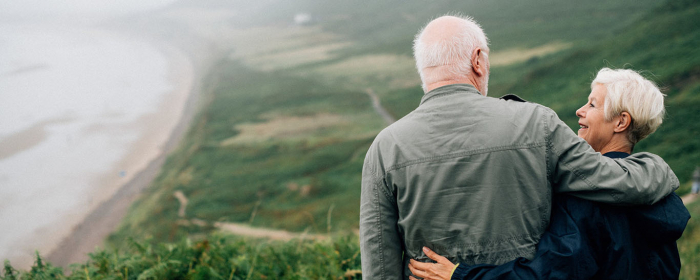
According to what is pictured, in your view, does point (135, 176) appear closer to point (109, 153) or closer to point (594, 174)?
point (109, 153)

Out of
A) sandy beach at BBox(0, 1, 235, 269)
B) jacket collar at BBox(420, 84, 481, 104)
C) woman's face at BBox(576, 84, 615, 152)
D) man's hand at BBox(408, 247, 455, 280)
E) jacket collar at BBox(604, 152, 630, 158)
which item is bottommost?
sandy beach at BBox(0, 1, 235, 269)

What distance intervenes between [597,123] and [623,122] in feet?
0.35

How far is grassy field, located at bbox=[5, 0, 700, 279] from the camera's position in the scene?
15.3 feet

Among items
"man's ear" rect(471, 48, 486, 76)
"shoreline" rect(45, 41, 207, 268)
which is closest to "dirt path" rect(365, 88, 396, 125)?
"shoreline" rect(45, 41, 207, 268)

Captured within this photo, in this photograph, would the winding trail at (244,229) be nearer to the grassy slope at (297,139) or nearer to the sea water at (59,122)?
the grassy slope at (297,139)

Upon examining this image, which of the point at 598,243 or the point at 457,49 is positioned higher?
the point at 457,49

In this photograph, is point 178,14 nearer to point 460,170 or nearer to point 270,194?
point 270,194

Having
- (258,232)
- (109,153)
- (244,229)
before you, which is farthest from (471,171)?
(109,153)

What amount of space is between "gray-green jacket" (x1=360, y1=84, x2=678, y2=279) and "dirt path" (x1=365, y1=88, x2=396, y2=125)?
1910cm

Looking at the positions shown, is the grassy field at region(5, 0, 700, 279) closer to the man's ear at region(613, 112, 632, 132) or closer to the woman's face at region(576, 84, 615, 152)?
the woman's face at region(576, 84, 615, 152)

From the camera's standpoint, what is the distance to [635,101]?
2.01m

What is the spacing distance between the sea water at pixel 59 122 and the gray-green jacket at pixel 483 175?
11814 millimetres

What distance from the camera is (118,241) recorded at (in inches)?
570

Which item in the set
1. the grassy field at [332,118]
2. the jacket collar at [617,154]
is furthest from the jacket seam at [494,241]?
the grassy field at [332,118]
